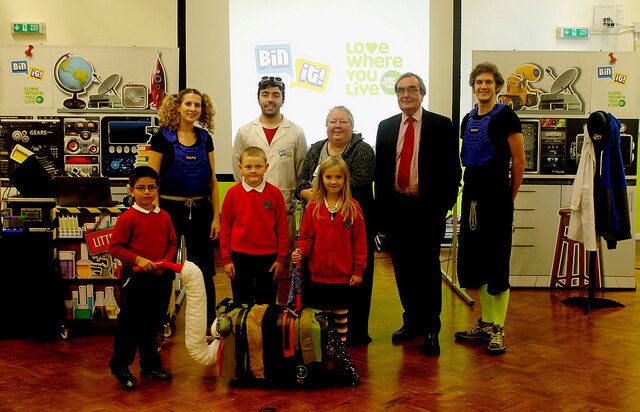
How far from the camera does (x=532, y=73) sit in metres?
5.49

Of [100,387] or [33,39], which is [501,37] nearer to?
[33,39]

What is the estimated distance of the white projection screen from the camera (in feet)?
20.9

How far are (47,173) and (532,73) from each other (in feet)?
12.5

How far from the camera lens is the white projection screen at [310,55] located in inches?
251

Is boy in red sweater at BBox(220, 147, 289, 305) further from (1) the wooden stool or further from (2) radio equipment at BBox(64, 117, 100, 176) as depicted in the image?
(1) the wooden stool

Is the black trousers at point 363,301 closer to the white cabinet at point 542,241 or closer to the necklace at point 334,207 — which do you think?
the necklace at point 334,207

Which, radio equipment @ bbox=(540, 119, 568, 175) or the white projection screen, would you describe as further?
the white projection screen

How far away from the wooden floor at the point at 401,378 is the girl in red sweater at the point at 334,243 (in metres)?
0.42

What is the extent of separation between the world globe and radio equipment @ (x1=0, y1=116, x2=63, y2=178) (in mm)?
258

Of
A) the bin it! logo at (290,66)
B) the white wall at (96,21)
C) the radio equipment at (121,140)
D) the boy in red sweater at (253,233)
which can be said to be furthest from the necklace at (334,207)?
the white wall at (96,21)

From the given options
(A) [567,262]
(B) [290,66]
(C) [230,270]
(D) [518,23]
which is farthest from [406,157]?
(D) [518,23]

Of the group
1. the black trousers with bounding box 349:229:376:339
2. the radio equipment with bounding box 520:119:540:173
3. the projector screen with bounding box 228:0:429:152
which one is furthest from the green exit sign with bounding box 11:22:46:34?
the radio equipment with bounding box 520:119:540:173

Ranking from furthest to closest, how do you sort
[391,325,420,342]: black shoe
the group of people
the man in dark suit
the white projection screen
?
the white projection screen
[391,325,420,342]: black shoe
the man in dark suit
the group of people

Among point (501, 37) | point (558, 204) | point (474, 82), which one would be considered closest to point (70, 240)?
point (474, 82)
